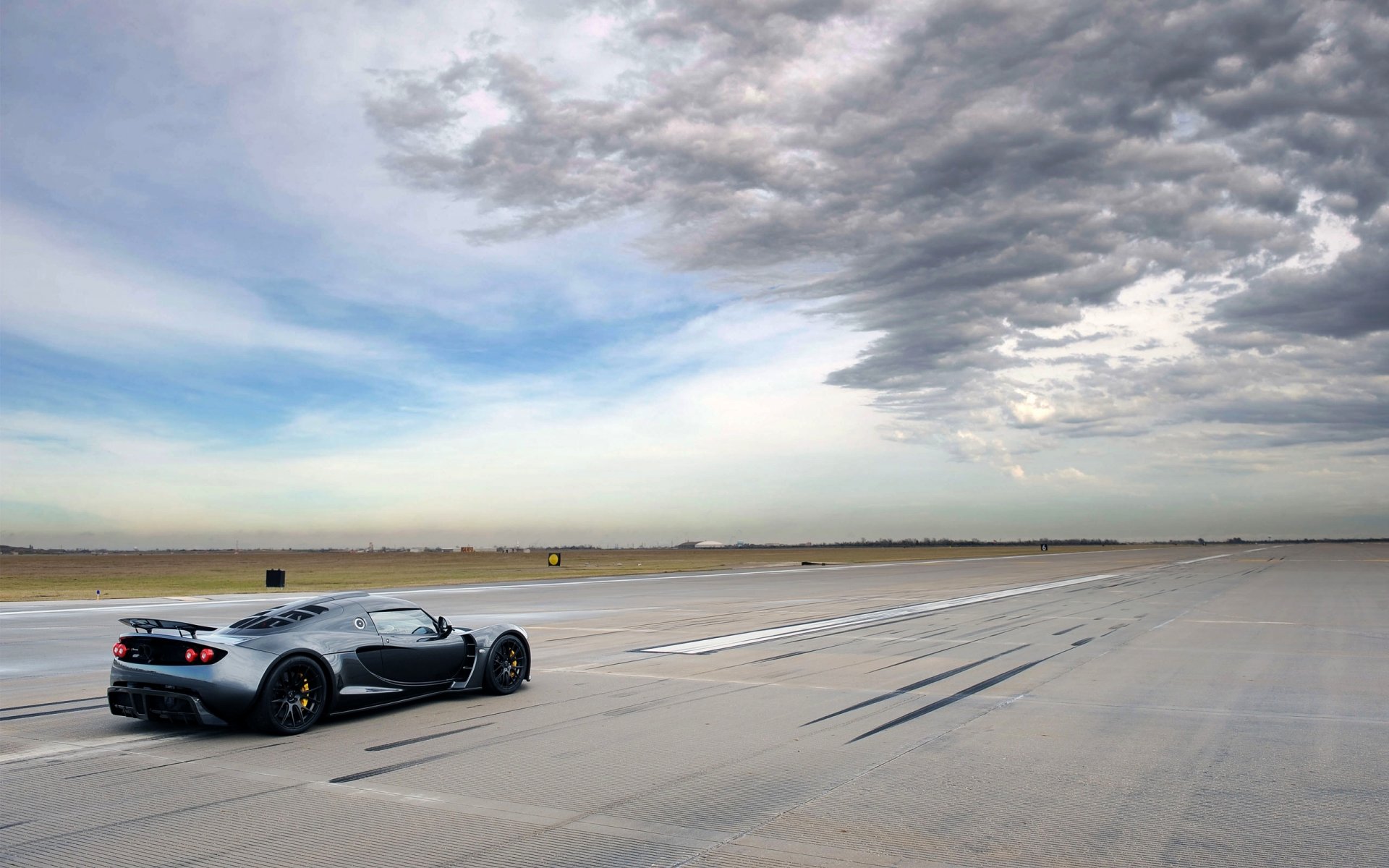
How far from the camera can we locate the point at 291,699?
30.2ft

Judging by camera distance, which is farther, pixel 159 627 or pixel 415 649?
pixel 415 649

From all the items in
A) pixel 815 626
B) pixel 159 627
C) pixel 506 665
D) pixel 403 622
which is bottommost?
pixel 815 626

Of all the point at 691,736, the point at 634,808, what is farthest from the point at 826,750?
the point at 634,808

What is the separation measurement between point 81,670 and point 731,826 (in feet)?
38.1

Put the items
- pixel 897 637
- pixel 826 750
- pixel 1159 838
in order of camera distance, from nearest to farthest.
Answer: pixel 1159 838 → pixel 826 750 → pixel 897 637

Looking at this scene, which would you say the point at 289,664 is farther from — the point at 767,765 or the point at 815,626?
the point at 815,626

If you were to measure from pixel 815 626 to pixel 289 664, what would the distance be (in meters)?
13.0

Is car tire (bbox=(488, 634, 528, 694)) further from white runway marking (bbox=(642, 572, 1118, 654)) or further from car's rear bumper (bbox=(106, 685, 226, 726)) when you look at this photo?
white runway marking (bbox=(642, 572, 1118, 654))

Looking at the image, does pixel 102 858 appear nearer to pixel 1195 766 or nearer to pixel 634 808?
pixel 634 808

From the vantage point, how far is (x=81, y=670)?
1373cm

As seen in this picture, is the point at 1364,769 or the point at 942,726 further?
the point at 942,726

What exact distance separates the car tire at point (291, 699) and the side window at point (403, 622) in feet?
2.80

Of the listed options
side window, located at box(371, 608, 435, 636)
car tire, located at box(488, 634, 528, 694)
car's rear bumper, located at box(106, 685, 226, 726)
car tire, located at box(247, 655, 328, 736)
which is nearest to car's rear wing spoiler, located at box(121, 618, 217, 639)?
car's rear bumper, located at box(106, 685, 226, 726)

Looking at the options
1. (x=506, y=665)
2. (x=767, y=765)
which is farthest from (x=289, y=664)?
(x=767, y=765)
